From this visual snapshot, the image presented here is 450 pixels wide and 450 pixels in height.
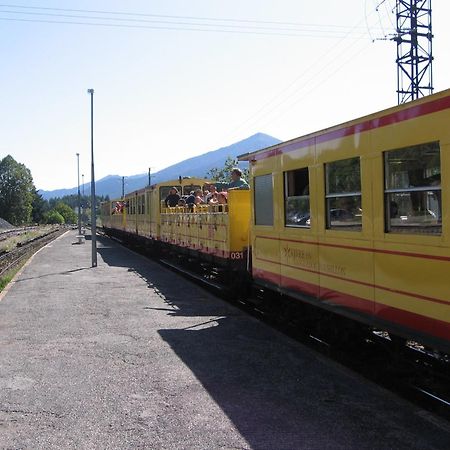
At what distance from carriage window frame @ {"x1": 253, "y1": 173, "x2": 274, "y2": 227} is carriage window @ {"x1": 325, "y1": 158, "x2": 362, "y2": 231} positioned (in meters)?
1.81

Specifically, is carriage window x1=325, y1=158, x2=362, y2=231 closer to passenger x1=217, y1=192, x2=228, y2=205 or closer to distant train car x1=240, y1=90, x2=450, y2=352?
distant train car x1=240, y1=90, x2=450, y2=352

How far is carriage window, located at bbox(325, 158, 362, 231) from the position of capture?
5.69 meters

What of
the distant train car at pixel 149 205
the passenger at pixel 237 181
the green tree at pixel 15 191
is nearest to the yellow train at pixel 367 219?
the passenger at pixel 237 181

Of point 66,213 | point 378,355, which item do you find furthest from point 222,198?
point 66,213

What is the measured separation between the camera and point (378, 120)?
5.29 m

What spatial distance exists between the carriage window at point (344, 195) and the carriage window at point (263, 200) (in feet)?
6.02

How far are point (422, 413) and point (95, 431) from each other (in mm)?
2647

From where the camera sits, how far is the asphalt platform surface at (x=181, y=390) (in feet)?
14.0

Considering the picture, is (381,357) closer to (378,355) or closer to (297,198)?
(378,355)

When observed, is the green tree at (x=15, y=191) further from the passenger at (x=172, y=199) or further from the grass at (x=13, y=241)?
the passenger at (x=172, y=199)

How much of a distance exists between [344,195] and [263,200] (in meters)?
2.57

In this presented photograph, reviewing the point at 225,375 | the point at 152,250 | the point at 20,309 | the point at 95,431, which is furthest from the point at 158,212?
the point at 95,431

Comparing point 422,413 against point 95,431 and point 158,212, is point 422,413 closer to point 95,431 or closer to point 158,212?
point 95,431

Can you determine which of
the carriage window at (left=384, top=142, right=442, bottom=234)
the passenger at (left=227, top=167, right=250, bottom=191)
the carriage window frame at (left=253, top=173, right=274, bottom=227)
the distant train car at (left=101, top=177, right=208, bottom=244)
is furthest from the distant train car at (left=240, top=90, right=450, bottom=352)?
the distant train car at (left=101, top=177, right=208, bottom=244)
